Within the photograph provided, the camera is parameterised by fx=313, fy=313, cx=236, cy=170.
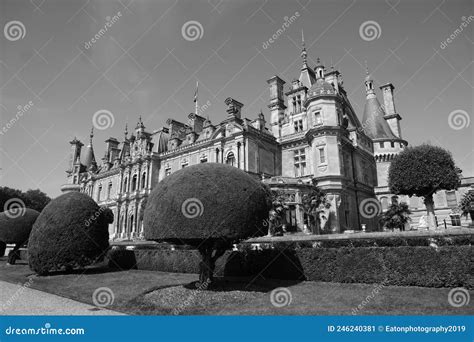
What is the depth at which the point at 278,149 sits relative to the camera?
34.7m

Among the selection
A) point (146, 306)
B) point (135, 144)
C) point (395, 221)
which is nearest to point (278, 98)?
point (395, 221)

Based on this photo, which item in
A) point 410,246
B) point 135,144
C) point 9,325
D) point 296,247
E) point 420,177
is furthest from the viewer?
point 135,144

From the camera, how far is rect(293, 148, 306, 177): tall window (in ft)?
107

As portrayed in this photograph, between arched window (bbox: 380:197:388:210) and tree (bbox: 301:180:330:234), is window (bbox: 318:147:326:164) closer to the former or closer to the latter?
tree (bbox: 301:180:330:234)

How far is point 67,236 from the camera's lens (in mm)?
17125

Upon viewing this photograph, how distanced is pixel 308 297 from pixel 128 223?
122ft

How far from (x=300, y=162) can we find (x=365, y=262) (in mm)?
21628

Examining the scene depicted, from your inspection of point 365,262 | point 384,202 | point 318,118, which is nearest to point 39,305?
point 365,262

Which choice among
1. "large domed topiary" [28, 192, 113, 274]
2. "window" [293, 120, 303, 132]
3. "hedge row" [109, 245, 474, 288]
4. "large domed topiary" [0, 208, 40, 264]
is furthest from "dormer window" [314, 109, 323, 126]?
"large domed topiary" [0, 208, 40, 264]

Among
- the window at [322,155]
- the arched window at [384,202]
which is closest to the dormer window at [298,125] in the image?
the window at [322,155]

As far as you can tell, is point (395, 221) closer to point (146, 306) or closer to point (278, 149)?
point (278, 149)

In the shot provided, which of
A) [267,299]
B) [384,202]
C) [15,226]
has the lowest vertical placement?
[267,299]

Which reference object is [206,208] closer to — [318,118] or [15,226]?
[15,226]

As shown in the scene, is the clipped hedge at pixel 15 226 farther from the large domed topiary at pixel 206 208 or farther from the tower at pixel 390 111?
the tower at pixel 390 111
